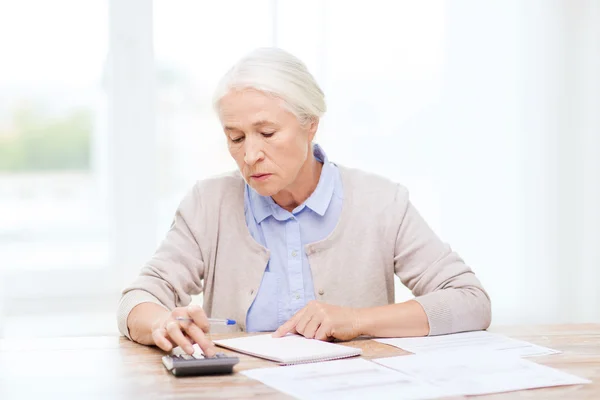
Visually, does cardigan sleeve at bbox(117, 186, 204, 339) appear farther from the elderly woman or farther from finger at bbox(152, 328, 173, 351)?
finger at bbox(152, 328, 173, 351)

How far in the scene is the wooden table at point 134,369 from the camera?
1291 millimetres

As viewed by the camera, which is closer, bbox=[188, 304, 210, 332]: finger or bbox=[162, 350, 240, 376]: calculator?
bbox=[162, 350, 240, 376]: calculator

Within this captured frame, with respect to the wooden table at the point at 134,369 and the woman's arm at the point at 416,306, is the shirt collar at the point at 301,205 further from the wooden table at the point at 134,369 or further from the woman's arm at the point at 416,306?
the wooden table at the point at 134,369

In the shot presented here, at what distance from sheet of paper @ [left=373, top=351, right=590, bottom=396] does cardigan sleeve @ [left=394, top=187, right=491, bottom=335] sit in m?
0.26

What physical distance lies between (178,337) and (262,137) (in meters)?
0.61

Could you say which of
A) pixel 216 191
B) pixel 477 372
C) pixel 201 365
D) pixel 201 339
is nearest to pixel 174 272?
pixel 216 191

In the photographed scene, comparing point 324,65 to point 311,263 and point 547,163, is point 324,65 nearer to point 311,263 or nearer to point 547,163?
point 547,163

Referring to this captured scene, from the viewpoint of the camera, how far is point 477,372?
4.63 feet

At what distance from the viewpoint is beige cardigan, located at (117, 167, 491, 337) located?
2.04 m

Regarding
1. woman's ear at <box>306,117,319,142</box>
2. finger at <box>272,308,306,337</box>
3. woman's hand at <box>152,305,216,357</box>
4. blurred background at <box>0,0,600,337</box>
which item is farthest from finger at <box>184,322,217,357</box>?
blurred background at <box>0,0,600,337</box>

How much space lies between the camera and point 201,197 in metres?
2.15

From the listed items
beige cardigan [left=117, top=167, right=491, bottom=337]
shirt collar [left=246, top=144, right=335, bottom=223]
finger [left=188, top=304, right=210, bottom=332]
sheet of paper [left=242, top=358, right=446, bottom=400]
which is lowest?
sheet of paper [left=242, top=358, right=446, bottom=400]

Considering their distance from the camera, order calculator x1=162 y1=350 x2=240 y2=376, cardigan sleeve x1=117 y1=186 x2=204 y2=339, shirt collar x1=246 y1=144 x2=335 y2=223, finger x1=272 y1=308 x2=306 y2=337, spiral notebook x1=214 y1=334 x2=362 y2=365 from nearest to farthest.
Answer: calculator x1=162 y1=350 x2=240 y2=376
spiral notebook x1=214 y1=334 x2=362 y2=365
finger x1=272 y1=308 x2=306 y2=337
cardigan sleeve x1=117 y1=186 x2=204 y2=339
shirt collar x1=246 y1=144 x2=335 y2=223

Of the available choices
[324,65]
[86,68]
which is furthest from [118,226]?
[324,65]
